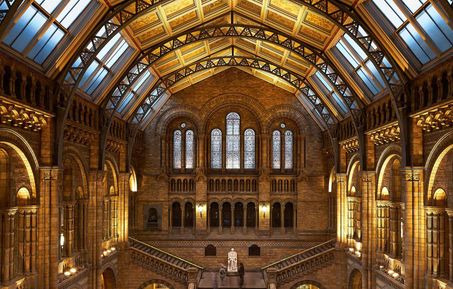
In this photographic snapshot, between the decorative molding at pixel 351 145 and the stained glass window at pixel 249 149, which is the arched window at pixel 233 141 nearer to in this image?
the stained glass window at pixel 249 149

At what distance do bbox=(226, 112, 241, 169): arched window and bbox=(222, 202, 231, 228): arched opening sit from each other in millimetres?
3444

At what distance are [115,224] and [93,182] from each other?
703cm

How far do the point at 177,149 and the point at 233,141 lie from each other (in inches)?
192

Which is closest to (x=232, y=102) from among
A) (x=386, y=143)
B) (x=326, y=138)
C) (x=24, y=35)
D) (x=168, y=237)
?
(x=326, y=138)

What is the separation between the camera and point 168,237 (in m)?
41.2

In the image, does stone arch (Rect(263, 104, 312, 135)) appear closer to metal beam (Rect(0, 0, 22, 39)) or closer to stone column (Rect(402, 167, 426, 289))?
stone column (Rect(402, 167, 426, 289))

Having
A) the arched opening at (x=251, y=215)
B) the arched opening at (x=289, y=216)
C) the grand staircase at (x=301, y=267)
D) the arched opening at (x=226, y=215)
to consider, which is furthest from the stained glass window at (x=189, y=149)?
the grand staircase at (x=301, y=267)

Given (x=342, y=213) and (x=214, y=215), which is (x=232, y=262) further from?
(x=342, y=213)

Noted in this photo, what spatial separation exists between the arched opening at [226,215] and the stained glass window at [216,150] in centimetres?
348

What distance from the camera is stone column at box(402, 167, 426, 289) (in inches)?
819

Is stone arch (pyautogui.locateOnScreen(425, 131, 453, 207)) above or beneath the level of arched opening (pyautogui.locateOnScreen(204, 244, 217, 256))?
above

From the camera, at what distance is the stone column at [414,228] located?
2080cm

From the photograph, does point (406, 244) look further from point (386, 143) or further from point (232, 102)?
point (232, 102)

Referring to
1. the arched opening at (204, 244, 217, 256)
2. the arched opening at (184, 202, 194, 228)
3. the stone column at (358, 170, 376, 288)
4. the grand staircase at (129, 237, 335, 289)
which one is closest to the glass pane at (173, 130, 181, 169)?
the arched opening at (184, 202, 194, 228)
